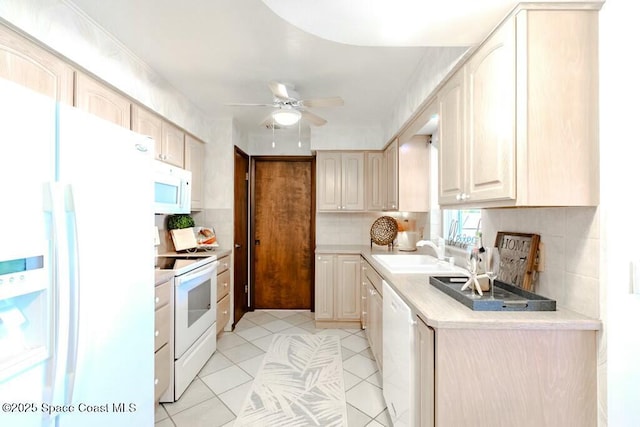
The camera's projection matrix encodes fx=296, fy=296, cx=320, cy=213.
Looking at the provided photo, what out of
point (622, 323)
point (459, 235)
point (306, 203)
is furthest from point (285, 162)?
point (622, 323)

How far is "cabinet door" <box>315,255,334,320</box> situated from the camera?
11.3ft

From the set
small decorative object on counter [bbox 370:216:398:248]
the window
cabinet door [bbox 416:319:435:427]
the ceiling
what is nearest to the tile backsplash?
cabinet door [bbox 416:319:435:427]

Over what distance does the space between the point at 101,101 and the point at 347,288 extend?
2804 mm

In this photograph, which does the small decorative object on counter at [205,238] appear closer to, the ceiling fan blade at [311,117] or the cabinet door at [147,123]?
the cabinet door at [147,123]

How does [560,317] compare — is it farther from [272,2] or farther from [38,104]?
[38,104]

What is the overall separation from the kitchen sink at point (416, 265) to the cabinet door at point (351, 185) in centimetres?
97

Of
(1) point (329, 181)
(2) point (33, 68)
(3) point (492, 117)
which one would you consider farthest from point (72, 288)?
(1) point (329, 181)

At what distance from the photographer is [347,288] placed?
3.45 meters

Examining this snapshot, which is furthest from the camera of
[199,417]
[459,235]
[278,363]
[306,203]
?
[306,203]

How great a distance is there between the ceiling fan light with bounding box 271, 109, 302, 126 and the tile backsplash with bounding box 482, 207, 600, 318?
5.87 feet

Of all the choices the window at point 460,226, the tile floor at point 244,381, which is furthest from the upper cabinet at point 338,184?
the tile floor at point 244,381

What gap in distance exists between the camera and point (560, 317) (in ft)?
3.78

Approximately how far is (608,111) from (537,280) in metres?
0.77

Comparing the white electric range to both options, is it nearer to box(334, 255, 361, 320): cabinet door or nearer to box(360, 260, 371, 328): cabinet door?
box(334, 255, 361, 320): cabinet door
